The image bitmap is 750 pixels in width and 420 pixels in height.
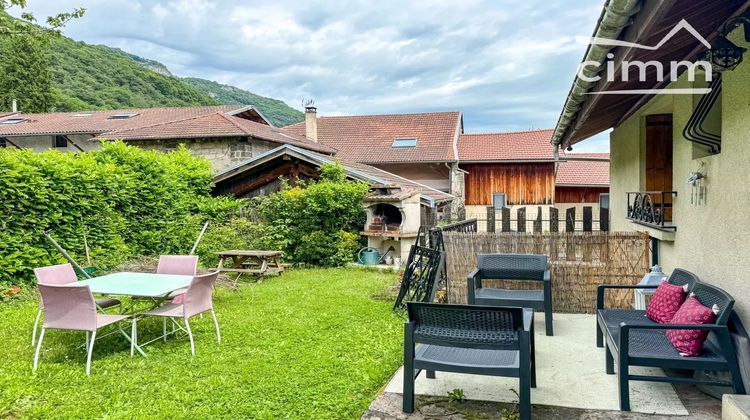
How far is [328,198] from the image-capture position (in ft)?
37.3

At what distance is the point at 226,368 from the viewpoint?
4.61m

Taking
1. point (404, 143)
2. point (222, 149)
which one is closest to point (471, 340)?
point (222, 149)

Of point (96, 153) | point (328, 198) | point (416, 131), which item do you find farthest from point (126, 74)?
point (328, 198)

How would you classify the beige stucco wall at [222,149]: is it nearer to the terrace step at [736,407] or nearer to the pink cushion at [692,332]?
the pink cushion at [692,332]

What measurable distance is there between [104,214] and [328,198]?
4.79 m

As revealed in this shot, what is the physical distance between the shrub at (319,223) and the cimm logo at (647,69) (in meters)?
7.56

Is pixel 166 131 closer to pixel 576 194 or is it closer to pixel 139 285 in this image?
pixel 139 285

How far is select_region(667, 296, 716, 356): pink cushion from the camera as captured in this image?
3.24m

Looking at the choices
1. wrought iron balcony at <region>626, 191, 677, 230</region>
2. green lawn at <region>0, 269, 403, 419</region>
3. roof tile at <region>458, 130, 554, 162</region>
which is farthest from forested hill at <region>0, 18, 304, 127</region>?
wrought iron balcony at <region>626, 191, 677, 230</region>

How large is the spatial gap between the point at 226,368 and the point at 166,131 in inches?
543

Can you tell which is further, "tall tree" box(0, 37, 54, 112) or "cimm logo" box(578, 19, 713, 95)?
"tall tree" box(0, 37, 54, 112)

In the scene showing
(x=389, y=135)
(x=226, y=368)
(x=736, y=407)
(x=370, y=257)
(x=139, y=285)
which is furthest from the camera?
(x=389, y=135)

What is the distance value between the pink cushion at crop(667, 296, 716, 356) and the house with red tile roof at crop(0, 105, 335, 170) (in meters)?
12.7

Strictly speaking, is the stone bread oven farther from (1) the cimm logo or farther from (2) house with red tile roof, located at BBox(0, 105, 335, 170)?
(1) the cimm logo
